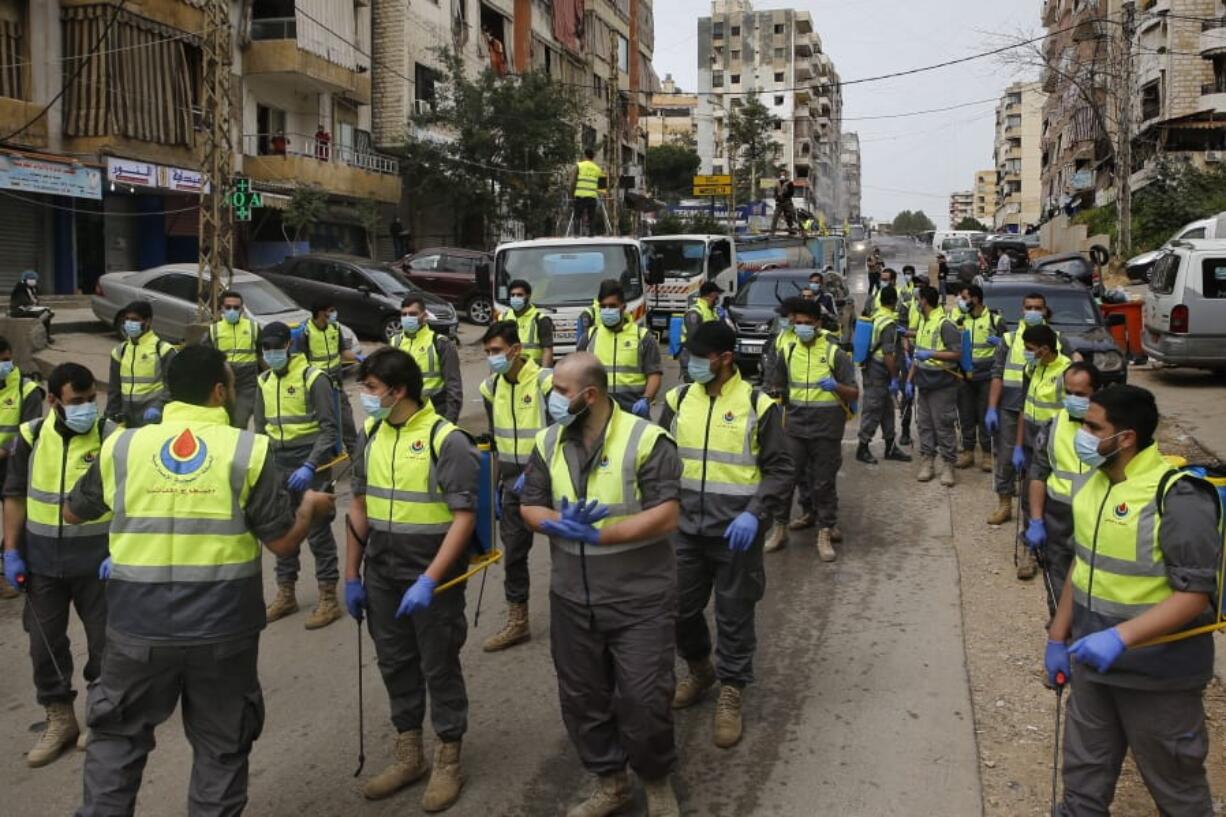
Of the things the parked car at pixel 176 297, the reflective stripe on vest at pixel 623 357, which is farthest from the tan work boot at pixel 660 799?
the parked car at pixel 176 297

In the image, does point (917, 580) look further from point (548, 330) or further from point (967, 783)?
point (548, 330)

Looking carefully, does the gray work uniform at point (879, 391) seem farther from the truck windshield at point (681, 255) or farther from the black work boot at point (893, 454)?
the truck windshield at point (681, 255)

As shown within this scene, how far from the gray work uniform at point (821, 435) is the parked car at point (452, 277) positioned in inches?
713

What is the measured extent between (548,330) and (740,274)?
17.0m

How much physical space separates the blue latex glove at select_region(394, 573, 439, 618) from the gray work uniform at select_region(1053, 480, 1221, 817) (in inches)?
92.4

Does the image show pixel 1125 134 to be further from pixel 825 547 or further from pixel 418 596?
pixel 418 596

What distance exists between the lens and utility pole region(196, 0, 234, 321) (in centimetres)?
1554

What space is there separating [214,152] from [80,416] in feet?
38.9

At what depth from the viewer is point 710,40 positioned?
111 m

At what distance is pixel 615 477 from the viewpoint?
4141 mm

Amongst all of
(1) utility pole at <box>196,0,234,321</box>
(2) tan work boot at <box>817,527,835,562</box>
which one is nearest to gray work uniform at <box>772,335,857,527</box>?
(2) tan work boot at <box>817,527,835,562</box>

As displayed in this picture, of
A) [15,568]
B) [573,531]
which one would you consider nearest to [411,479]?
[573,531]

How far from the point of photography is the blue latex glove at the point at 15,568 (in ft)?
16.4

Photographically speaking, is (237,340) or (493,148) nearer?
(237,340)
